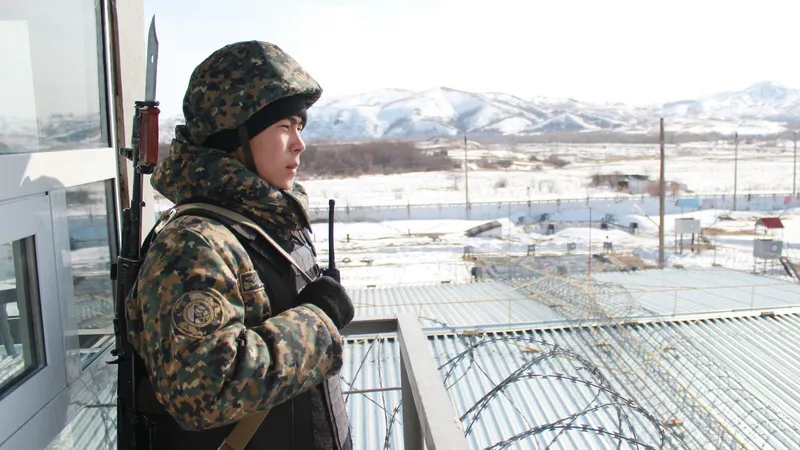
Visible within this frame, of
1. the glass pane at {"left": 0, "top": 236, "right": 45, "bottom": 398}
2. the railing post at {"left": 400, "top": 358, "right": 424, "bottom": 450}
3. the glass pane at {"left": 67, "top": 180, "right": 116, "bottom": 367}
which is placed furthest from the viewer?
the railing post at {"left": 400, "top": 358, "right": 424, "bottom": 450}

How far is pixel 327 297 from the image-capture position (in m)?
1.86

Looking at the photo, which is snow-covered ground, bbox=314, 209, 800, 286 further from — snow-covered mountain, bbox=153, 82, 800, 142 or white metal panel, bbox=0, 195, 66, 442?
snow-covered mountain, bbox=153, 82, 800, 142

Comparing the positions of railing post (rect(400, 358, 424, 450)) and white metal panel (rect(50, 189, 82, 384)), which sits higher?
white metal panel (rect(50, 189, 82, 384))

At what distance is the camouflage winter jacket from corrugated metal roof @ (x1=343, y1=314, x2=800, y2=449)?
3775 mm

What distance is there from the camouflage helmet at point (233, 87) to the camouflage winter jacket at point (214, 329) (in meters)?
0.13

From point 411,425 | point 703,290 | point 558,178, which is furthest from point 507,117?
point 411,425

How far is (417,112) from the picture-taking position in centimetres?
16250

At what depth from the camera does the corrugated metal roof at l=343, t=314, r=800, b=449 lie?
20.8 feet

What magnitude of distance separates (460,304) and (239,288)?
31.7 ft

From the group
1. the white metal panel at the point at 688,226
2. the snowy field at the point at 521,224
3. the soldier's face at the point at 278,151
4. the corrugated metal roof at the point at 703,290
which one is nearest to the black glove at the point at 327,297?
the soldier's face at the point at 278,151

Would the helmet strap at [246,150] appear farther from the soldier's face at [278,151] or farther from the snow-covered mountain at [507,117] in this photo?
the snow-covered mountain at [507,117]

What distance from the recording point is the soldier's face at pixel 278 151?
1939 millimetres

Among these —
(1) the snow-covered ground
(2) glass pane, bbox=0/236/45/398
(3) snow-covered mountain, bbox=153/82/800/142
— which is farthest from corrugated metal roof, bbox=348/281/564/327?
(3) snow-covered mountain, bbox=153/82/800/142

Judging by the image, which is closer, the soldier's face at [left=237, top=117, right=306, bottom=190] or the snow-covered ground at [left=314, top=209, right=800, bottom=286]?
→ the soldier's face at [left=237, top=117, right=306, bottom=190]
